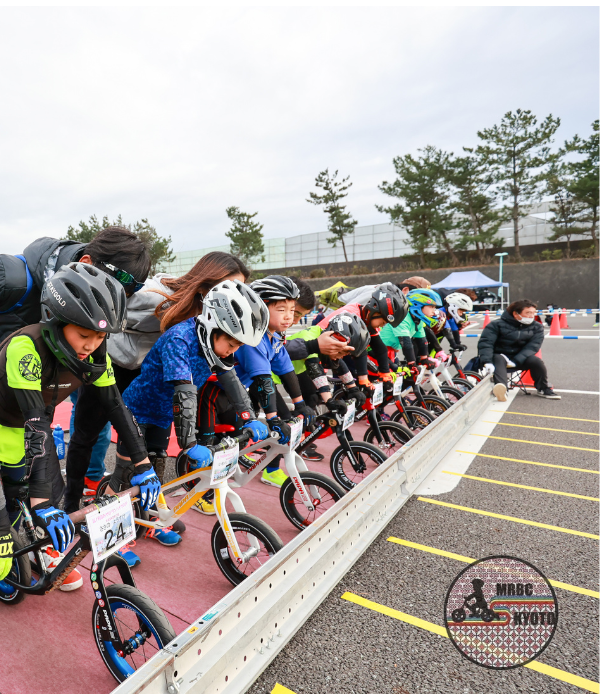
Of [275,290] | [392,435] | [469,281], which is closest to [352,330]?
[275,290]

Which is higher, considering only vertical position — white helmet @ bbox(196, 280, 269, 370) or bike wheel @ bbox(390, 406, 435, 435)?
white helmet @ bbox(196, 280, 269, 370)

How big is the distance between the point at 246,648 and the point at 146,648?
427 mm

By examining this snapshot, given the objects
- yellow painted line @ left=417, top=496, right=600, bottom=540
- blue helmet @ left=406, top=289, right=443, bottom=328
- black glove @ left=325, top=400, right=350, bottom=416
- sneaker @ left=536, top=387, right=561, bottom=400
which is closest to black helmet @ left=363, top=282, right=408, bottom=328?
black glove @ left=325, top=400, right=350, bottom=416

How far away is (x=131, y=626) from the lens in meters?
1.90

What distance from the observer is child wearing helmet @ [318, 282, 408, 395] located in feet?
14.5

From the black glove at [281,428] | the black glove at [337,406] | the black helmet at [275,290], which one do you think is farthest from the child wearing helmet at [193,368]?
the black glove at [337,406]

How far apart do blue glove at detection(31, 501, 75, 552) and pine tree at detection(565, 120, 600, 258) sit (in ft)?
131

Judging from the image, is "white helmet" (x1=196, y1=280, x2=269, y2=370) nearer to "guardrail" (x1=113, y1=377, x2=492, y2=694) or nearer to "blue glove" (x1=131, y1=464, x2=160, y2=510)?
"blue glove" (x1=131, y1=464, x2=160, y2=510)

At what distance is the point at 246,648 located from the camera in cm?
194

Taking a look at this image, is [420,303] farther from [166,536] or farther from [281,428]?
[166,536]

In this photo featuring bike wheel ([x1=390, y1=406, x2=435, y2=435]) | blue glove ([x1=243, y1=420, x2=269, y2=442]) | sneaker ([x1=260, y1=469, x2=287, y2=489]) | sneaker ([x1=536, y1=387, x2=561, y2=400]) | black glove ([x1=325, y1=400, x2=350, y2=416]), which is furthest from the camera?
sneaker ([x1=536, y1=387, x2=561, y2=400])

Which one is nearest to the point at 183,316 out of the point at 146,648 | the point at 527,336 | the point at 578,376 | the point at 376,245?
the point at 146,648

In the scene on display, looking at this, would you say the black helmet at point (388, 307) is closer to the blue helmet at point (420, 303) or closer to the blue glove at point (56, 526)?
the blue helmet at point (420, 303)

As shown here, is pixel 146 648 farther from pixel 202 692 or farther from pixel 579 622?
pixel 579 622
